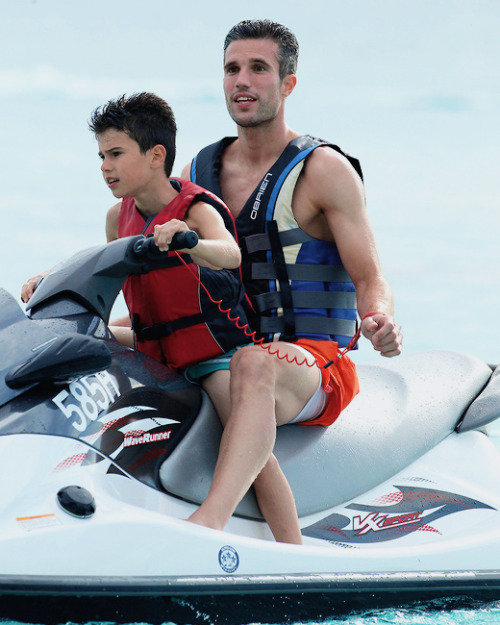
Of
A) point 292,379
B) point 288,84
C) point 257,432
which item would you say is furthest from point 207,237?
point 288,84

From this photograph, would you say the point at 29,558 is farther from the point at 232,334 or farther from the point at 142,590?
the point at 232,334

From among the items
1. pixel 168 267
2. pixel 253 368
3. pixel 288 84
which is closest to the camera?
pixel 253 368

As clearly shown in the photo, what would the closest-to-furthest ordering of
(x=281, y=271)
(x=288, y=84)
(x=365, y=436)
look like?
1. (x=365, y=436)
2. (x=281, y=271)
3. (x=288, y=84)

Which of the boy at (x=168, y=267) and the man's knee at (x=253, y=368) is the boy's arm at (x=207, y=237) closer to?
the boy at (x=168, y=267)

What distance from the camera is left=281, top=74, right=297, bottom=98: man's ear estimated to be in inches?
145

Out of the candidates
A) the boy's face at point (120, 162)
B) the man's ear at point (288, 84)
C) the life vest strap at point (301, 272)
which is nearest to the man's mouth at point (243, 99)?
the man's ear at point (288, 84)

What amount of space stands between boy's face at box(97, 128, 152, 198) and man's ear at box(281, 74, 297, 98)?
918 millimetres

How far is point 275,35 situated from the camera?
365 centimetres

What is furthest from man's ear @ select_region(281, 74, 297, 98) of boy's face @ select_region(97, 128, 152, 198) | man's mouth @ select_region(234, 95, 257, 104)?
boy's face @ select_region(97, 128, 152, 198)

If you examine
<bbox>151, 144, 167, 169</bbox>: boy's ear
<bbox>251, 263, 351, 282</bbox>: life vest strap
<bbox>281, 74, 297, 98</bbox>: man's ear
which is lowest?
<bbox>251, 263, 351, 282</bbox>: life vest strap

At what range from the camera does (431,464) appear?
340 cm

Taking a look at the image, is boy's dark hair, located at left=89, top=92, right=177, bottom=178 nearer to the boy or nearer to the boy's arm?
the boy

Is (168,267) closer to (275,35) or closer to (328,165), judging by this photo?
(328,165)

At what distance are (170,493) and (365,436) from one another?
840mm
